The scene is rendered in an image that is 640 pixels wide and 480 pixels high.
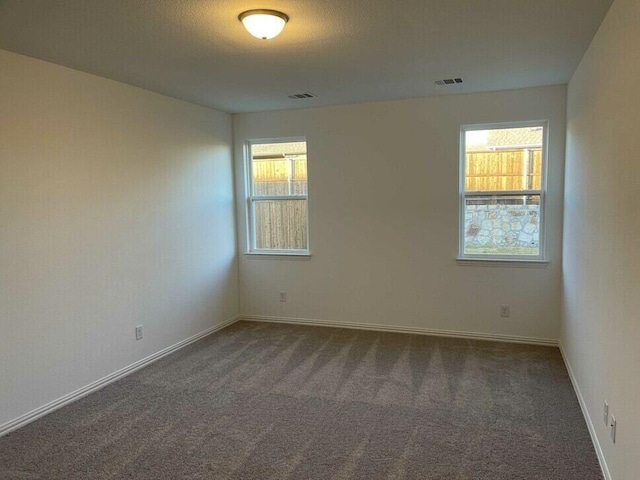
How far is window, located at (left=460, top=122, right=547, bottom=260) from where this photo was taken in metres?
4.27

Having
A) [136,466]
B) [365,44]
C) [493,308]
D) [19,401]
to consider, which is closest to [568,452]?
[493,308]

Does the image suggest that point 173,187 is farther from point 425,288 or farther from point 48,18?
point 425,288

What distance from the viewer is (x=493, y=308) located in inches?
175

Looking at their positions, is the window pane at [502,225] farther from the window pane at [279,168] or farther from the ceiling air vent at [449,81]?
the window pane at [279,168]

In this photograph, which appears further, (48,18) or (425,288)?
(425,288)

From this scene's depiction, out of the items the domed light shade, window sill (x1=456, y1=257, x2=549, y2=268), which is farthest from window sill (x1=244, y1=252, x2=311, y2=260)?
the domed light shade

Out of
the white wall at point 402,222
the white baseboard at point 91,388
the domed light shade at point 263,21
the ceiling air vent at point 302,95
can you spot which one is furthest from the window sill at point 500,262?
the domed light shade at point 263,21

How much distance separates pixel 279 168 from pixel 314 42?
2473 millimetres

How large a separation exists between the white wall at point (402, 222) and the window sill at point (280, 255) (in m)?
0.05

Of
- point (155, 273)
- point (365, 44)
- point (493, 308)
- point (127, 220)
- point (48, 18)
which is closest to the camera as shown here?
point (48, 18)

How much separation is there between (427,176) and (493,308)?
4.88 feet

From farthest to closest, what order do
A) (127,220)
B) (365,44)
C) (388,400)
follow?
(127,220) → (388,400) → (365,44)

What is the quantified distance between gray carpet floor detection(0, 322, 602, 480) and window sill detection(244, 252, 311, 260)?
4.08 feet

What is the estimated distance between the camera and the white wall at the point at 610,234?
187 cm
